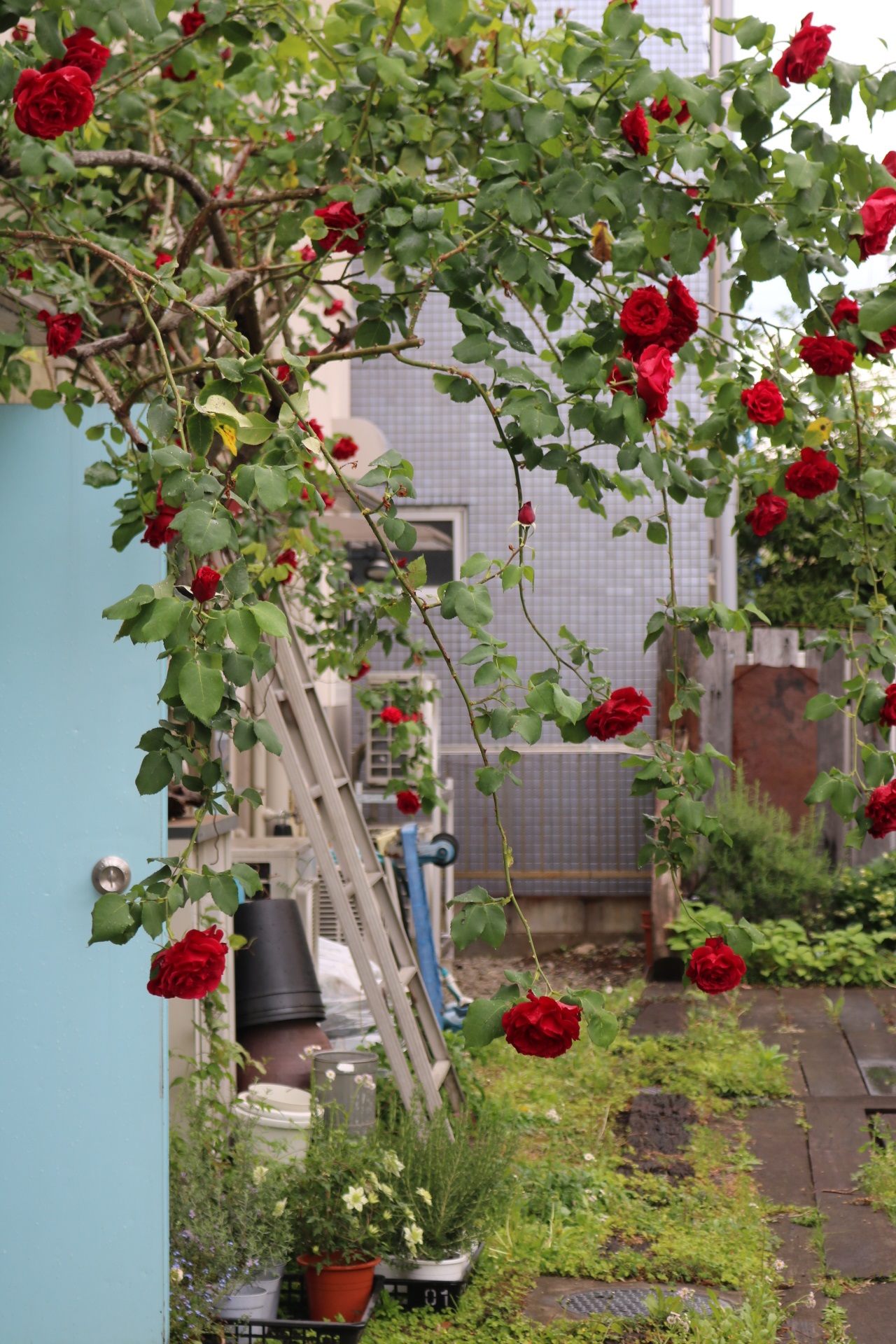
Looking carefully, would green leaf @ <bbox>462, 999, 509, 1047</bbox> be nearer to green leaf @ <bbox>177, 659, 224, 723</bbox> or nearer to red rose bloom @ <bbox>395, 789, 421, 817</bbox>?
green leaf @ <bbox>177, 659, 224, 723</bbox>

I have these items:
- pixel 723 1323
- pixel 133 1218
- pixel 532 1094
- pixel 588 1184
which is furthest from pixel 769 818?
pixel 133 1218

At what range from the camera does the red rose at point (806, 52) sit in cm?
182

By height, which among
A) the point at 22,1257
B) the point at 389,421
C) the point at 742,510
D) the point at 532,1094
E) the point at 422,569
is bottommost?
the point at 532,1094

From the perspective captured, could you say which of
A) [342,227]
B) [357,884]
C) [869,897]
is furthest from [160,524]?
[869,897]

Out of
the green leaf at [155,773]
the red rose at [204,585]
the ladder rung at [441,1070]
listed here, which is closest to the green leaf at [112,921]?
the green leaf at [155,773]

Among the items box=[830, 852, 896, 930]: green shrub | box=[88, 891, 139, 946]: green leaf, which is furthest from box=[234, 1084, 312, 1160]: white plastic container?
box=[830, 852, 896, 930]: green shrub

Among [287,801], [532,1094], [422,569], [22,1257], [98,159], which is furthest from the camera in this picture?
[287,801]

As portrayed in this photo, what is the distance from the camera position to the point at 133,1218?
2.60 meters

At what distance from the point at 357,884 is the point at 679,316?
2315 mm

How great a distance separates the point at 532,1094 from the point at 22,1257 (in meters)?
2.72

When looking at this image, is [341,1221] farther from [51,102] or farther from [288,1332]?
[51,102]

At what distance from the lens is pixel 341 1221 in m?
3.10

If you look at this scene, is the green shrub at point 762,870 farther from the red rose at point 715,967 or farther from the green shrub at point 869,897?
the red rose at point 715,967

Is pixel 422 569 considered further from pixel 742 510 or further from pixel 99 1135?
pixel 99 1135
